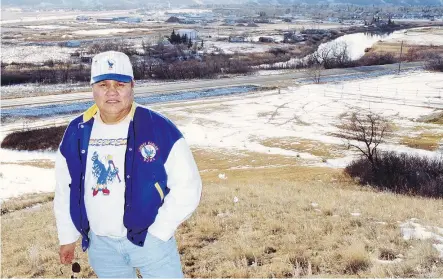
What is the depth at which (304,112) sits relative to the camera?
Result: 4791cm

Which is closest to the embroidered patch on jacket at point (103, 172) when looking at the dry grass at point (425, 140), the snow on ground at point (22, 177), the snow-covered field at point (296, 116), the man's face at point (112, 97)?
the man's face at point (112, 97)

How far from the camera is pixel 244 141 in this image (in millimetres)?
37562

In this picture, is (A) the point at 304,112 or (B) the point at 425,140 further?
(A) the point at 304,112

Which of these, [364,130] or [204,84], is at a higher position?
[364,130]

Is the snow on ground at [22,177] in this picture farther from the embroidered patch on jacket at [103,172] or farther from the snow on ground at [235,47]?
the snow on ground at [235,47]

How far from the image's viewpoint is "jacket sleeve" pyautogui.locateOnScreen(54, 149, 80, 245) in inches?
133

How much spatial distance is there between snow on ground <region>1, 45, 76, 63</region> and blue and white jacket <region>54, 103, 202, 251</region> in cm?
8218

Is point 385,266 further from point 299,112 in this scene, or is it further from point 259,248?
point 299,112

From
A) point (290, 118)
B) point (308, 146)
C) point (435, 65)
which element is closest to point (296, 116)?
point (290, 118)

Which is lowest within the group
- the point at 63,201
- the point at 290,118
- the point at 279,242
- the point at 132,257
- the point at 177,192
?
the point at 290,118

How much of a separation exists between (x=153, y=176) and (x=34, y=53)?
93.4m

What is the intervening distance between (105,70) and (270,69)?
246 ft

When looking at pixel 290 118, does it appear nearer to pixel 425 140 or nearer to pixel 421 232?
pixel 425 140

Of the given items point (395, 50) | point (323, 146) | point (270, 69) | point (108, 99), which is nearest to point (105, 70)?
point (108, 99)
